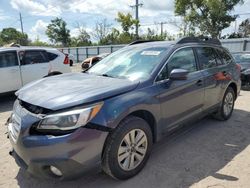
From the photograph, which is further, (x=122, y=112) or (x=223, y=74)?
(x=223, y=74)

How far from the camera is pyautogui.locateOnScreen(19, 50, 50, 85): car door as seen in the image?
26.8 ft

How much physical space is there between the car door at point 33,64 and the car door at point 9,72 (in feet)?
0.59

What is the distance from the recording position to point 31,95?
129 inches

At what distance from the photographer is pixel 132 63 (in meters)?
4.12

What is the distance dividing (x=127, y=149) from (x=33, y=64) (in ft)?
19.9

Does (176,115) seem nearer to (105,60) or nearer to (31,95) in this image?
(105,60)

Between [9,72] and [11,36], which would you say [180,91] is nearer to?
[9,72]

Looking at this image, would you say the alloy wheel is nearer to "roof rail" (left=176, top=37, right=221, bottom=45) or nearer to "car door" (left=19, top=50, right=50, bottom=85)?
"roof rail" (left=176, top=37, right=221, bottom=45)

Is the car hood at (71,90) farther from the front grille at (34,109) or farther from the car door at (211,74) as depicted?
the car door at (211,74)

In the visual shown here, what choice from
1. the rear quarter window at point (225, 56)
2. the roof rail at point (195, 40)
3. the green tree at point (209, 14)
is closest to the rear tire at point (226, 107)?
the rear quarter window at point (225, 56)

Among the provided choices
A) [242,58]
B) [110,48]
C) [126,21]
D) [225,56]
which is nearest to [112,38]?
[126,21]

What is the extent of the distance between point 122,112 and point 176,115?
3.97 ft

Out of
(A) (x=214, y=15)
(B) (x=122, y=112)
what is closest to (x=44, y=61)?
(B) (x=122, y=112)

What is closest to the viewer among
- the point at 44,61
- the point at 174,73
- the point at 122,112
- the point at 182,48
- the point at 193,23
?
the point at 122,112
